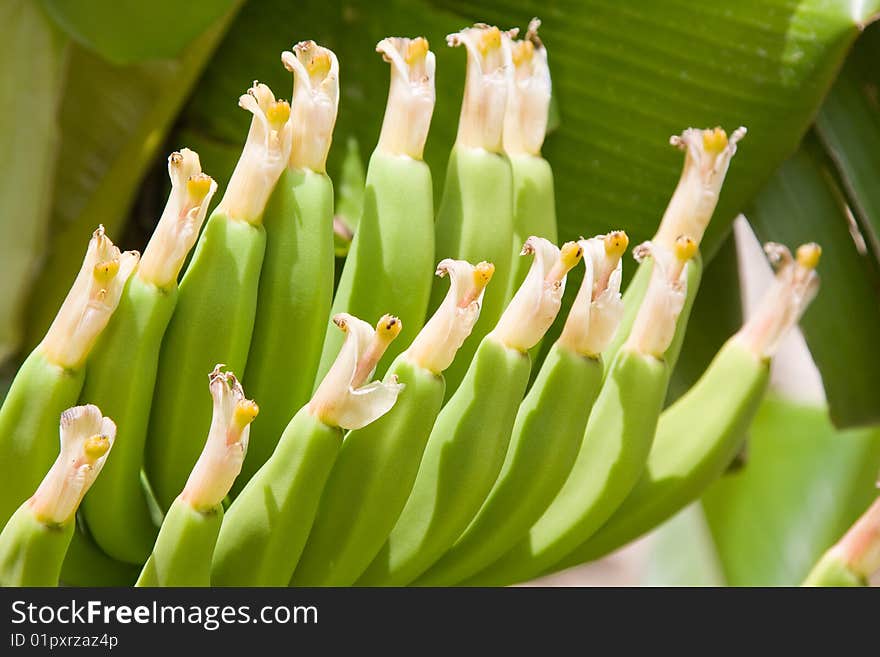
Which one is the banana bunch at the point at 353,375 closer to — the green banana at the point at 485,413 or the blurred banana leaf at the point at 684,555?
the green banana at the point at 485,413

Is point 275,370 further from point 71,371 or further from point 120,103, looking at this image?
point 120,103

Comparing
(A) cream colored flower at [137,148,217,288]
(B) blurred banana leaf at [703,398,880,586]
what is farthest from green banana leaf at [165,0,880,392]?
(B) blurred banana leaf at [703,398,880,586]

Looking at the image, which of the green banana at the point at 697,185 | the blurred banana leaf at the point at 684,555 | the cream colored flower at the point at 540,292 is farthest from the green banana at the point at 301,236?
the blurred banana leaf at the point at 684,555

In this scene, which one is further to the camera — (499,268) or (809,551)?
(809,551)

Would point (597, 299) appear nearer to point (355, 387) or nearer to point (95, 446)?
point (355, 387)

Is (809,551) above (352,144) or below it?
below

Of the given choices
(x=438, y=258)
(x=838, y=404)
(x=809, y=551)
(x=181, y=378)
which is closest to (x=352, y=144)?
(x=438, y=258)
